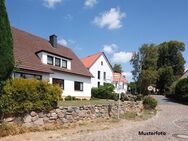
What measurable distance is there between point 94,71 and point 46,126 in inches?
1590

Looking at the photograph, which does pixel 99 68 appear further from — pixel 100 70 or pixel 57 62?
pixel 57 62

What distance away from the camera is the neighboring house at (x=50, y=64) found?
26.3 metres

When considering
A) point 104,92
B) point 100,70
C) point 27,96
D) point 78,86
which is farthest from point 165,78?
point 27,96

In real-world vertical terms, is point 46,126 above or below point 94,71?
below

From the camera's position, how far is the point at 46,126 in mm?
12984

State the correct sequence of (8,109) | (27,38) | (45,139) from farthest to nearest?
(27,38) → (8,109) → (45,139)

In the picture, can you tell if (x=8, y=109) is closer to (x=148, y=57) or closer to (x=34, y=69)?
(x=34, y=69)

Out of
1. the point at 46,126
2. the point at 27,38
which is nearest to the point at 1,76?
the point at 46,126

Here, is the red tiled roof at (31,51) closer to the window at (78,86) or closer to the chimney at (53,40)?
the chimney at (53,40)

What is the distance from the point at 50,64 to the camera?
30844 millimetres

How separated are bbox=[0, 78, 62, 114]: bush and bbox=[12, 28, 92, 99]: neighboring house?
35.4ft

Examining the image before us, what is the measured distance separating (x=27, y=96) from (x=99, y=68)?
42316 mm

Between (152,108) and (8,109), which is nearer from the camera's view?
(8,109)

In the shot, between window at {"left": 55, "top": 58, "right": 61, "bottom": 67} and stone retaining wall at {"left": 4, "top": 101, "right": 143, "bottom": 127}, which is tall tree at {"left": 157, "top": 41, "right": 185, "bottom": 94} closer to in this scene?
window at {"left": 55, "top": 58, "right": 61, "bottom": 67}
